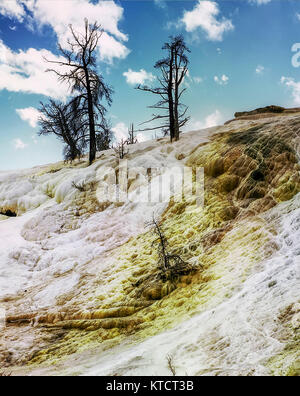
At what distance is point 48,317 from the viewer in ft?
13.5

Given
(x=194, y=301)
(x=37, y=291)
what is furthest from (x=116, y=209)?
(x=194, y=301)

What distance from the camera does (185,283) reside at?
12.2ft

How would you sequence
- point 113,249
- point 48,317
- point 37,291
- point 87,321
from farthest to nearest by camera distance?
point 113,249, point 37,291, point 48,317, point 87,321

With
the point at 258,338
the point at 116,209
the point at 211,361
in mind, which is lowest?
the point at 211,361

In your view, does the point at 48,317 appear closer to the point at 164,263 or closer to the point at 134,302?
the point at 134,302

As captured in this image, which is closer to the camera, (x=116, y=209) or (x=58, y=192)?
(x=116, y=209)

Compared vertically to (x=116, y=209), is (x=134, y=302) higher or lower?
lower

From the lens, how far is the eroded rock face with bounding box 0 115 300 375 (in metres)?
2.30

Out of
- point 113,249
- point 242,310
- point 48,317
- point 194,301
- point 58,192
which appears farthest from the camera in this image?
Result: point 58,192

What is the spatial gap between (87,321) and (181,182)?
4.29 m

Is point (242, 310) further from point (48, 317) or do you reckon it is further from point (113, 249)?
point (113, 249)

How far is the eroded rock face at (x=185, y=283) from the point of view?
2299mm

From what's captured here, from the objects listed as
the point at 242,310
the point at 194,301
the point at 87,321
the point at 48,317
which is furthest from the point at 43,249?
the point at 242,310
